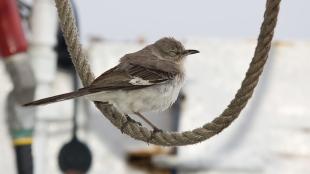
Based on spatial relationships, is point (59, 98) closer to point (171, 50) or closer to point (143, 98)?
point (143, 98)

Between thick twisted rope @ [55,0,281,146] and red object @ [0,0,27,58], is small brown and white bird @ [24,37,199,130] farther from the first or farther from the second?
red object @ [0,0,27,58]

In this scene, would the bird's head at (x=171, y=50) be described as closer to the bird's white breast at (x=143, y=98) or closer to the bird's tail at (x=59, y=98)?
the bird's white breast at (x=143, y=98)

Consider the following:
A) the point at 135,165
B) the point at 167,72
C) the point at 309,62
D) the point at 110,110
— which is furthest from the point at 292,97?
the point at 110,110

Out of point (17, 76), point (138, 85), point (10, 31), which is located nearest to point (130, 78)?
point (138, 85)

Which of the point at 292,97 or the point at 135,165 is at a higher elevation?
the point at 292,97

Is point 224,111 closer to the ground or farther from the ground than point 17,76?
farther from the ground

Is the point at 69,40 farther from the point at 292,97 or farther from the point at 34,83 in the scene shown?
the point at 292,97

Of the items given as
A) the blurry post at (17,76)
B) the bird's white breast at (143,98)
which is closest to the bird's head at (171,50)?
the bird's white breast at (143,98)
